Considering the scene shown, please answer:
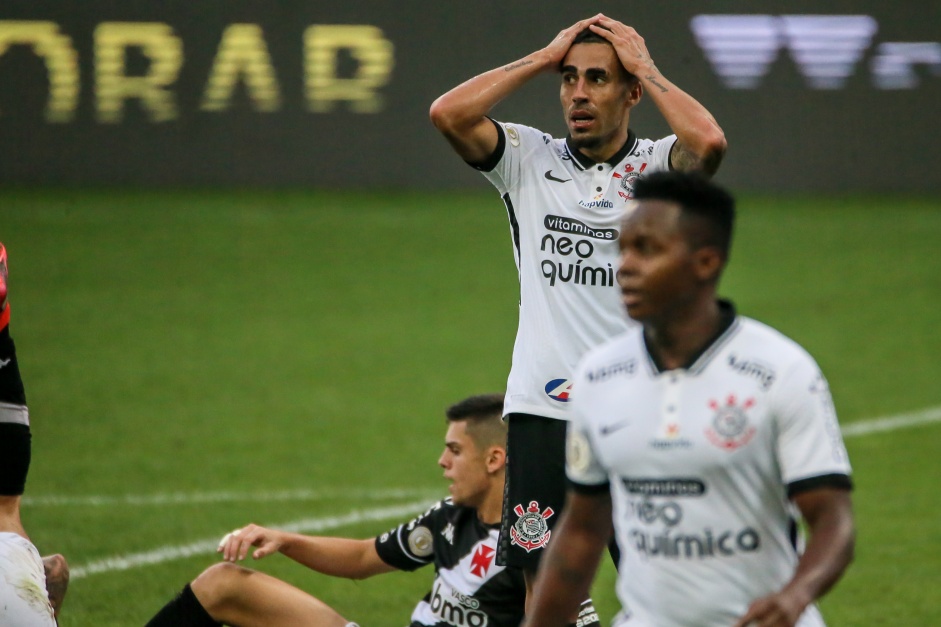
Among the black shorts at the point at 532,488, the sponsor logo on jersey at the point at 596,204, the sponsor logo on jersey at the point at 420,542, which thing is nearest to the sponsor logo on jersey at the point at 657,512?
the black shorts at the point at 532,488

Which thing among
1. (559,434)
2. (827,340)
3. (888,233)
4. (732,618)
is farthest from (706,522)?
(888,233)

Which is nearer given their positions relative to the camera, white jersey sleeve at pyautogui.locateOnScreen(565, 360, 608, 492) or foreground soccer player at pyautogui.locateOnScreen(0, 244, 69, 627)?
white jersey sleeve at pyautogui.locateOnScreen(565, 360, 608, 492)

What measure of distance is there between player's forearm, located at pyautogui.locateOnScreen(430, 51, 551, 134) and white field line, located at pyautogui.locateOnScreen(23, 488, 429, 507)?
490cm

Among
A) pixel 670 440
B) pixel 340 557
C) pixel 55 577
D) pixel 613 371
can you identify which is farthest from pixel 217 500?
pixel 670 440

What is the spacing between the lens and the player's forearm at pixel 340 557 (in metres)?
6.18

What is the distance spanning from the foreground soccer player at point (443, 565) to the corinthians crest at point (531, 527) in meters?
0.42

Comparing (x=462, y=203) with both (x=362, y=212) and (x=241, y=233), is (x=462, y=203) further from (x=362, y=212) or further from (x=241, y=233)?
(x=241, y=233)

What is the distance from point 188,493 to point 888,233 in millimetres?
14122

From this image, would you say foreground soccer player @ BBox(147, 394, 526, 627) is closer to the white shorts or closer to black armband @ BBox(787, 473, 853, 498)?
the white shorts

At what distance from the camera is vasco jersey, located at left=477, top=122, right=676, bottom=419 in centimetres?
563

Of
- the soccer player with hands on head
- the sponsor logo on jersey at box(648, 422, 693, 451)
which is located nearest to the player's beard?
the soccer player with hands on head

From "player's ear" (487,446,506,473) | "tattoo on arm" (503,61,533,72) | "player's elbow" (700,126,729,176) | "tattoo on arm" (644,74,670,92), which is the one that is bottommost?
"player's ear" (487,446,506,473)

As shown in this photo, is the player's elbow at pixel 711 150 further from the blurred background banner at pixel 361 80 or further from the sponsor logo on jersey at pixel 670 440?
the blurred background banner at pixel 361 80

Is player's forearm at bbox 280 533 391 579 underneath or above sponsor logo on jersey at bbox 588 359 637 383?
underneath
